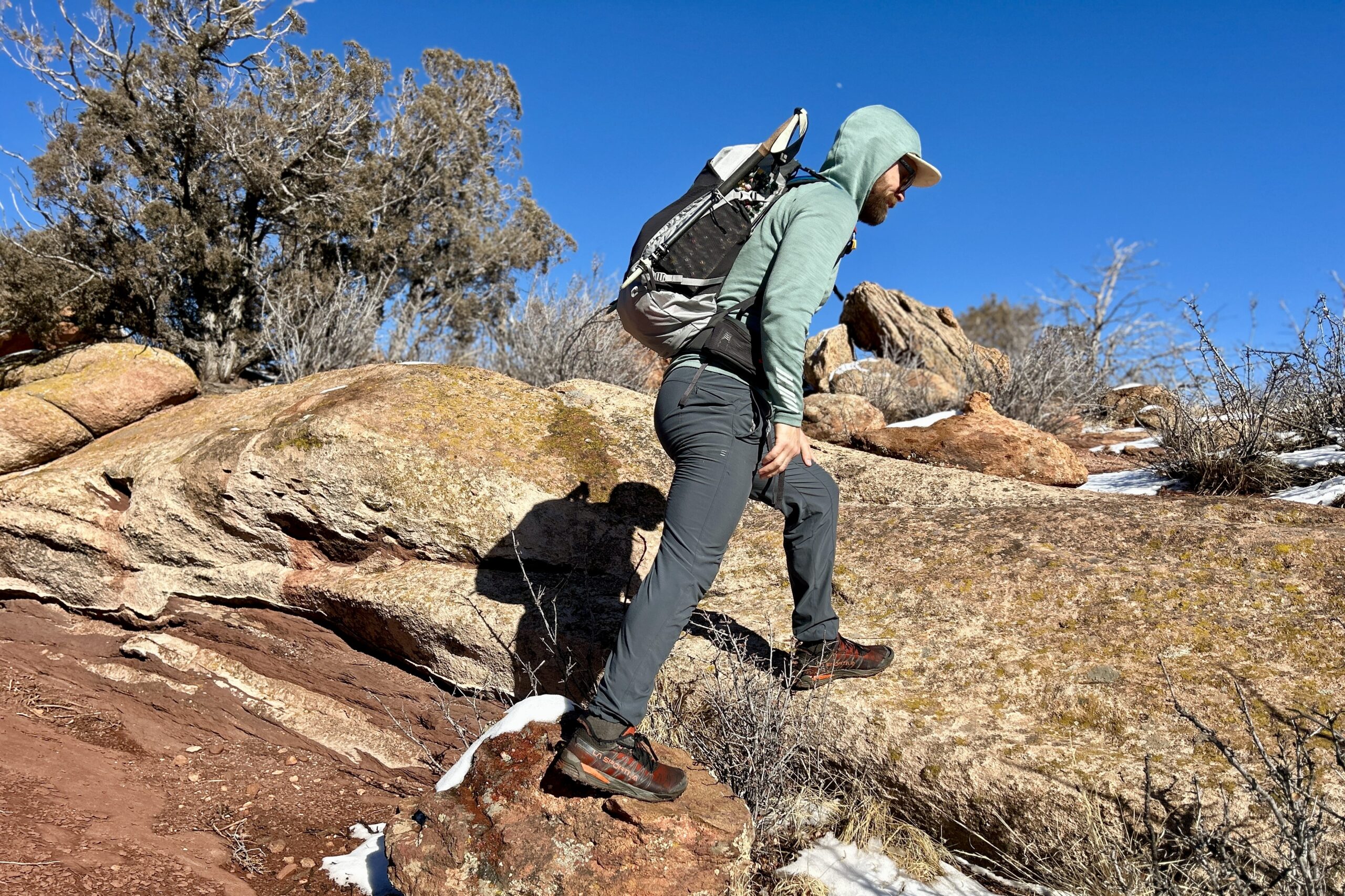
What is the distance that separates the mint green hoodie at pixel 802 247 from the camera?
6.71 feet

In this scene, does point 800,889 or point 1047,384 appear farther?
point 1047,384

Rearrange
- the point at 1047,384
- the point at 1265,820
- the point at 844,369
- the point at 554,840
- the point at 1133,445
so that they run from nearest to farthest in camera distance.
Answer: the point at 1265,820 < the point at 554,840 < the point at 1133,445 < the point at 1047,384 < the point at 844,369

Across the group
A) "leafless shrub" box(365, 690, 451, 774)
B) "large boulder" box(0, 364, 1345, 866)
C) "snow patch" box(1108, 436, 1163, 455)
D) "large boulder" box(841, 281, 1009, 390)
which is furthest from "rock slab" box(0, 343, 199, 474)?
"large boulder" box(841, 281, 1009, 390)

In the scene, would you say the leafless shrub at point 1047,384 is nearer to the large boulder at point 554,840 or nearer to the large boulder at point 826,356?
the large boulder at point 826,356

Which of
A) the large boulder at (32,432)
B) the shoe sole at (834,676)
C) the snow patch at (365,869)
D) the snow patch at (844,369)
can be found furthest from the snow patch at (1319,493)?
the large boulder at (32,432)

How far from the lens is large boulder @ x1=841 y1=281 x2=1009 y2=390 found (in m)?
10.3

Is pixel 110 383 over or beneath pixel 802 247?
beneath

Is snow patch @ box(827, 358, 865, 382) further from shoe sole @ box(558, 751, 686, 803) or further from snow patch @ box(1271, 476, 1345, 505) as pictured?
shoe sole @ box(558, 751, 686, 803)

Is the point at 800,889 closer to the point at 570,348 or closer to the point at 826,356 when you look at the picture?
the point at 570,348

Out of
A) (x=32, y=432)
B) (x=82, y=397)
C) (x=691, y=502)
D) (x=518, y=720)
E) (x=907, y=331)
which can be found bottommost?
(x=518, y=720)

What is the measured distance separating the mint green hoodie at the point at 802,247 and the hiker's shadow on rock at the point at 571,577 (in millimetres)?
1020

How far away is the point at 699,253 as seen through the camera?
2168mm

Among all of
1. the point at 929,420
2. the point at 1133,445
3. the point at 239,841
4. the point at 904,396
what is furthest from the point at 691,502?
the point at 904,396

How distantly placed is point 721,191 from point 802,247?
0.30 meters
